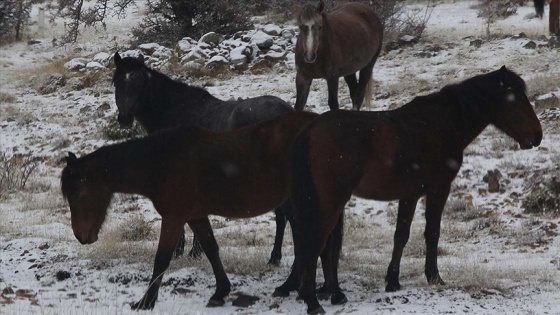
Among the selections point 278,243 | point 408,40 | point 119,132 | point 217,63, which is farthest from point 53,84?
point 278,243

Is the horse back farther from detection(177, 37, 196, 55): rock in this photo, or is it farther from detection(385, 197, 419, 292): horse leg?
detection(177, 37, 196, 55): rock

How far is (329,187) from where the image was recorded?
17.7 ft

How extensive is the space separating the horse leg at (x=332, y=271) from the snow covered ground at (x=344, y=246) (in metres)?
0.10

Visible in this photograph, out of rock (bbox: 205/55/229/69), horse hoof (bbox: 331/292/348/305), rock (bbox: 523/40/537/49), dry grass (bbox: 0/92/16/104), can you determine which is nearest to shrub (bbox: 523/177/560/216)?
horse hoof (bbox: 331/292/348/305)

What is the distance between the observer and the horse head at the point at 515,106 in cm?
597

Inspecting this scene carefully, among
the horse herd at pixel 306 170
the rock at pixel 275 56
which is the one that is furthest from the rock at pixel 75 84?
the horse herd at pixel 306 170

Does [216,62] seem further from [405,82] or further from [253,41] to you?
[405,82]

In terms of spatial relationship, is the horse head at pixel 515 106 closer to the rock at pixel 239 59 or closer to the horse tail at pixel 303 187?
the horse tail at pixel 303 187

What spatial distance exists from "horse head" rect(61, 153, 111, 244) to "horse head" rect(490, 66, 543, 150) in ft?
10.8

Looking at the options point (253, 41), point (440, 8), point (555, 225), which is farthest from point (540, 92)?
point (440, 8)

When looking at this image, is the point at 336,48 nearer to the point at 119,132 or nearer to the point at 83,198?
the point at 83,198

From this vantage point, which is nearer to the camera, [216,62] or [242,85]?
[242,85]

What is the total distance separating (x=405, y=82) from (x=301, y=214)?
9.66 m

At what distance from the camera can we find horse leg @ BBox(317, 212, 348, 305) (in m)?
5.71
